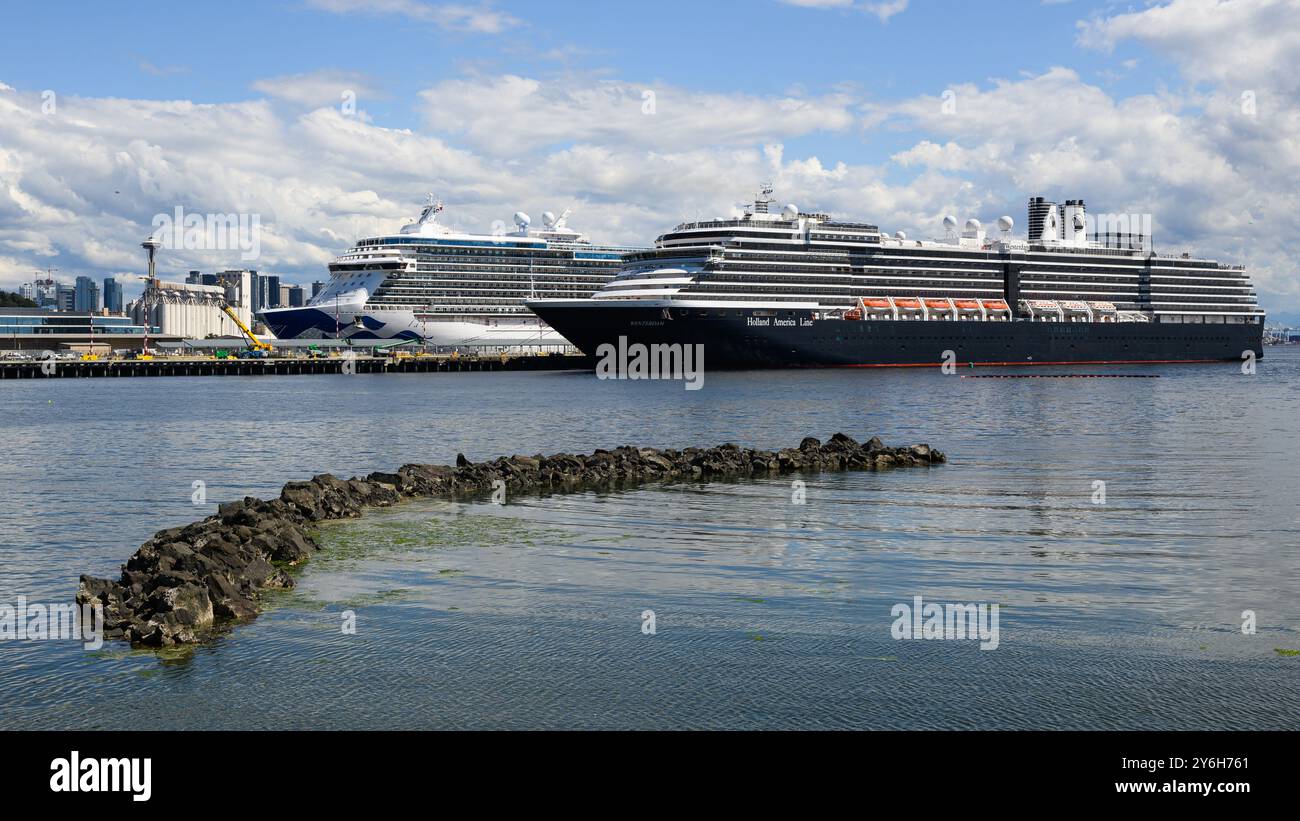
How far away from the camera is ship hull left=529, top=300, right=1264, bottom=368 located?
91500mm

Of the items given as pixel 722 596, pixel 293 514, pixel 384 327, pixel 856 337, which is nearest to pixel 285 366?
pixel 384 327

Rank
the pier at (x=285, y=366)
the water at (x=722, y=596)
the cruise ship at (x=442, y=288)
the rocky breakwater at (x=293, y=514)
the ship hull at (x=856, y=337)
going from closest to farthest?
the water at (x=722, y=596), the rocky breakwater at (x=293, y=514), the ship hull at (x=856, y=337), the pier at (x=285, y=366), the cruise ship at (x=442, y=288)

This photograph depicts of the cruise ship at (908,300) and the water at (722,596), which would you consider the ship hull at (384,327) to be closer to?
the cruise ship at (908,300)

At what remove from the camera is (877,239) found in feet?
336

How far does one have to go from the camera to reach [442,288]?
136 metres

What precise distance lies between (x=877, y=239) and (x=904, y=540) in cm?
8393

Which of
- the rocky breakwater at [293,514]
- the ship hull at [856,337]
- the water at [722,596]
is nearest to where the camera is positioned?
the water at [722,596]

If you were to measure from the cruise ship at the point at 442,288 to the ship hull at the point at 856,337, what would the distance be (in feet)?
142

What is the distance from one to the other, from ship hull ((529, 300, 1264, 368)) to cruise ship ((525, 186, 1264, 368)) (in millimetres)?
125

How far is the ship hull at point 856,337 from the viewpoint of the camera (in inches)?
3602

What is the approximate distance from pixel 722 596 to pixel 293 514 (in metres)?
10.6

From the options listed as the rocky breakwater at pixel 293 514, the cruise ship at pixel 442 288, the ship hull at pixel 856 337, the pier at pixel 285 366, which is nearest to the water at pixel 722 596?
the rocky breakwater at pixel 293 514

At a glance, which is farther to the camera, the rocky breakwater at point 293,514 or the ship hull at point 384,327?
the ship hull at point 384,327

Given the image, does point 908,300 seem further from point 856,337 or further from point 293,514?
point 293,514
